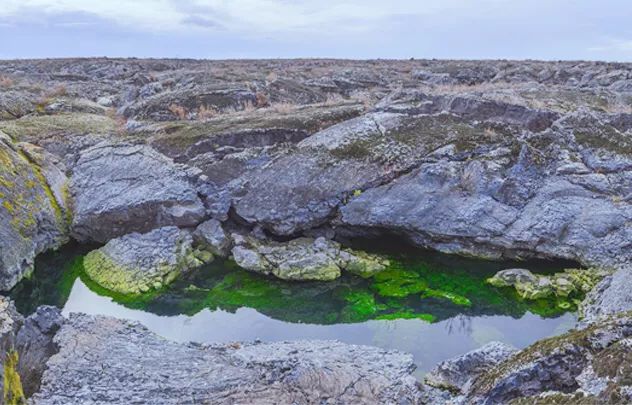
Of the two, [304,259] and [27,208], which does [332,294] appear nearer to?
[304,259]

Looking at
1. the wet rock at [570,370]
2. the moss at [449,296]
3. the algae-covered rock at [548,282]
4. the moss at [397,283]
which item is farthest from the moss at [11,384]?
the algae-covered rock at [548,282]

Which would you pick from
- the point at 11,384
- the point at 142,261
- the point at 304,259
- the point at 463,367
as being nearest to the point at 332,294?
the point at 304,259

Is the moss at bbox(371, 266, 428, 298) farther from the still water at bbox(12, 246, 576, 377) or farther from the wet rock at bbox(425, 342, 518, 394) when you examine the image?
the wet rock at bbox(425, 342, 518, 394)

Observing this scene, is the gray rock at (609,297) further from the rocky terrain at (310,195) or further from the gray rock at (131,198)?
the gray rock at (131,198)

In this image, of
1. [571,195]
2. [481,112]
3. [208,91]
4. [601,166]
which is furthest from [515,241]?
[208,91]

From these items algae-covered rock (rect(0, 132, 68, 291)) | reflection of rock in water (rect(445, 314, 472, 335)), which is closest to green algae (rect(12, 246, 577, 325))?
reflection of rock in water (rect(445, 314, 472, 335))

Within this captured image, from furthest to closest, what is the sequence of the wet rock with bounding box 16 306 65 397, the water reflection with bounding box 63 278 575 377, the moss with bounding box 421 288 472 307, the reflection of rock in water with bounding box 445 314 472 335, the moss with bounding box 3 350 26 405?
the moss with bounding box 421 288 472 307 → the reflection of rock in water with bounding box 445 314 472 335 → the water reflection with bounding box 63 278 575 377 → the wet rock with bounding box 16 306 65 397 → the moss with bounding box 3 350 26 405
